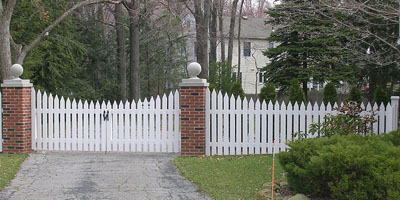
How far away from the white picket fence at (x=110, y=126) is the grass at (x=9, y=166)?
700 millimetres

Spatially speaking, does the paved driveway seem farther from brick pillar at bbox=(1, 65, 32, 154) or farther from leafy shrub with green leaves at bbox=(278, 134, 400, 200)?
leafy shrub with green leaves at bbox=(278, 134, 400, 200)

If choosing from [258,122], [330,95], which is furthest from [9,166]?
[330,95]

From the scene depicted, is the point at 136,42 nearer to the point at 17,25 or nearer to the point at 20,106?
the point at 17,25

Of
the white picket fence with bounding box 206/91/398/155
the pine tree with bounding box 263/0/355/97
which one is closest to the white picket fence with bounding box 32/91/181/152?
the white picket fence with bounding box 206/91/398/155

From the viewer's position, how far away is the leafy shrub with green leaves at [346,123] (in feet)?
28.9

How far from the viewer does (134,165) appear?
30.2 ft

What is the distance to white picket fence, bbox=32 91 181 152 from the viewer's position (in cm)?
1032

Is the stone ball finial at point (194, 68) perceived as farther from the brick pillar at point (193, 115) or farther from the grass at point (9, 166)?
the grass at point (9, 166)

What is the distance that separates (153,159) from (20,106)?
3393mm

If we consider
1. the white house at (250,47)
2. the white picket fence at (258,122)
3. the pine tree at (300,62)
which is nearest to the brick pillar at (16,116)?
the white picket fence at (258,122)

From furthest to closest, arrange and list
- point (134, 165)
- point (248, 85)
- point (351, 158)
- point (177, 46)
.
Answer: point (248, 85), point (177, 46), point (134, 165), point (351, 158)

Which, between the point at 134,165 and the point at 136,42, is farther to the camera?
the point at 136,42

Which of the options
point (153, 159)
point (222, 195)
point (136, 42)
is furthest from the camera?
point (136, 42)

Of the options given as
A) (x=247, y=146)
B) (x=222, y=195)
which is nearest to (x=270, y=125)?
(x=247, y=146)
